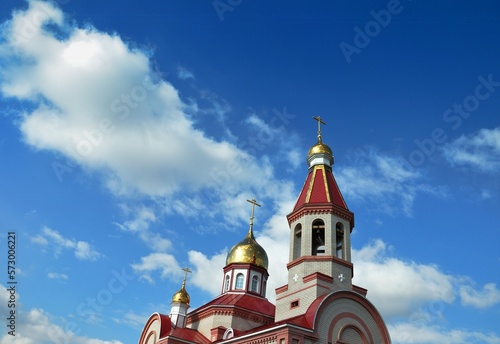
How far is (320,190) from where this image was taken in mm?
22547

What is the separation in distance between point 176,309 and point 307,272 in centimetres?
1005

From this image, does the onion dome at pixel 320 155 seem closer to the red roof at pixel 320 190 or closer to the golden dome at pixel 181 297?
the red roof at pixel 320 190

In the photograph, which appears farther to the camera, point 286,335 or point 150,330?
point 150,330

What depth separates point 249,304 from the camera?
2619 centimetres

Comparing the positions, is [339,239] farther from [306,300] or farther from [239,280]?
[239,280]

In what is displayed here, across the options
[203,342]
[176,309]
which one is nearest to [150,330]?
[176,309]

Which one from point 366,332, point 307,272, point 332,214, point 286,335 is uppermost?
point 332,214

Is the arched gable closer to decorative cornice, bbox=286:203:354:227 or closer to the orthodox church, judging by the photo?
the orthodox church

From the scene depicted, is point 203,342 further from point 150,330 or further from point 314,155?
point 314,155

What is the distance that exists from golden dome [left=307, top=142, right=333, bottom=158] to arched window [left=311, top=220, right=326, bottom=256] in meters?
4.34

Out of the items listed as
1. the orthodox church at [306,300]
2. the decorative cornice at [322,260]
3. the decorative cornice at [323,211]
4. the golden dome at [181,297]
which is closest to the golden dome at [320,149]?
the orthodox church at [306,300]

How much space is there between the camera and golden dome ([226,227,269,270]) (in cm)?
2914

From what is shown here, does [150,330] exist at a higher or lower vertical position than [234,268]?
lower

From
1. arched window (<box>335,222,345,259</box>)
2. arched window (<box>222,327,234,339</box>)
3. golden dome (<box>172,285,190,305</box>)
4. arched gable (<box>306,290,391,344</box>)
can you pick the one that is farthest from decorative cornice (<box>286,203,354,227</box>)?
golden dome (<box>172,285,190,305</box>)
